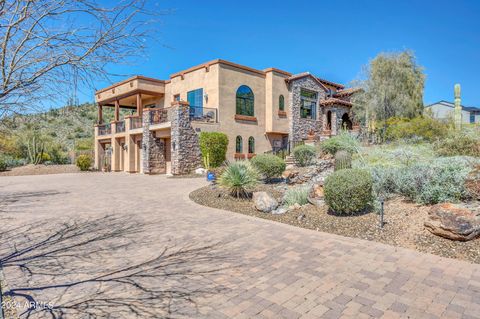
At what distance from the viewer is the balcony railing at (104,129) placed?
2647 cm

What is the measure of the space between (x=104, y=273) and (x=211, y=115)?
54.7 feet

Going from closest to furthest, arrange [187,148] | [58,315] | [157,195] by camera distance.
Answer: [58,315]
[157,195]
[187,148]

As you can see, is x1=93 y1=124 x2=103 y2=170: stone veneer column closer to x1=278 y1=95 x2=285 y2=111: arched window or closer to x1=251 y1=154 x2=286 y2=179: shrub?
x1=278 y1=95 x2=285 y2=111: arched window

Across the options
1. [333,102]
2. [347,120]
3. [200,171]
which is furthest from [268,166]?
[347,120]

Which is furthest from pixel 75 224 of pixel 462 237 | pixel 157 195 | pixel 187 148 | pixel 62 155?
pixel 62 155

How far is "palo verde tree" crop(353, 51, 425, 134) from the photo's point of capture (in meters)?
23.0

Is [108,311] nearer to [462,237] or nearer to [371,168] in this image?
[462,237]

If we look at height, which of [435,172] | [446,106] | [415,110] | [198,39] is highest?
[446,106]

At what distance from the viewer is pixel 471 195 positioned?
20.6ft

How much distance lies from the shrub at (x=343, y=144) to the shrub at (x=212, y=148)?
648 cm

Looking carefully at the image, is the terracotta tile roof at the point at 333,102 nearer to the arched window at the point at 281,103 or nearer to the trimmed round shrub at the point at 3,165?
the arched window at the point at 281,103

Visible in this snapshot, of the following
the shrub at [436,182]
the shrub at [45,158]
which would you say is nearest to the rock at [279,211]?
the shrub at [436,182]

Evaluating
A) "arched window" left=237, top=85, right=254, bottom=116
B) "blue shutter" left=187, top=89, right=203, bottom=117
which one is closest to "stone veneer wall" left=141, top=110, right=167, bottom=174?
"blue shutter" left=187, top=89, right=203, bottom=117

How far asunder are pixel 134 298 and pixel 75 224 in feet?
14.9
